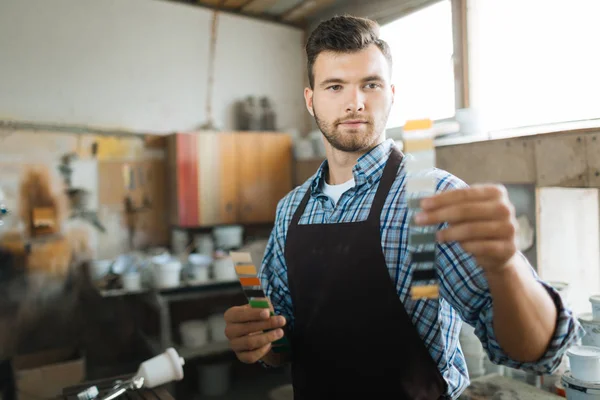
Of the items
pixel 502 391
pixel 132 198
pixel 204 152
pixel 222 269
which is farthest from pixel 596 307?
pixel 132 198

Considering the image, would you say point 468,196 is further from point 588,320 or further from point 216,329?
point 216,329

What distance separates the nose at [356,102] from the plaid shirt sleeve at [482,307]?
1.47 ft

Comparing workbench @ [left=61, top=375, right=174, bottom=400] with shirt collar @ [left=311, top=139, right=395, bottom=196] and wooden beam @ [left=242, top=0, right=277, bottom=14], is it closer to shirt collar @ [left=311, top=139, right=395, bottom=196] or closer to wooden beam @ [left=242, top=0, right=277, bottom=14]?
shirt collar @ [left=311, top=139, right=395, bottom=196]

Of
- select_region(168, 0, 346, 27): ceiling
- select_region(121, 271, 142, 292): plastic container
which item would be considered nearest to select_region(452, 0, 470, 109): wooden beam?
select_region(168, 0, 346, 27): ceiling

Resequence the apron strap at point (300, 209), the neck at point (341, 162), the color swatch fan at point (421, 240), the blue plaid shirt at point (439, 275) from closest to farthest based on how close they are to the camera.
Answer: the color swatch fan at point (421, 240)
the blue plaid shirt at point (439, 275)
the neck at point (341, 162)
the apron strap at point (300, 209)

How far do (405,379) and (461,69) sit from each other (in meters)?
2.35

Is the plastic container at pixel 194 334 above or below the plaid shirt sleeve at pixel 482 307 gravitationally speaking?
below

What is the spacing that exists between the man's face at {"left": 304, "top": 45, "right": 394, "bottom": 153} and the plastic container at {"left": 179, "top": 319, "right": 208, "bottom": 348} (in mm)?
2540

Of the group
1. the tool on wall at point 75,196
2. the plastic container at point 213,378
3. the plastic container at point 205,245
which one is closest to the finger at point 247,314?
the plastic container at point 213,378

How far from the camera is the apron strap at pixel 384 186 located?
49.1 inches

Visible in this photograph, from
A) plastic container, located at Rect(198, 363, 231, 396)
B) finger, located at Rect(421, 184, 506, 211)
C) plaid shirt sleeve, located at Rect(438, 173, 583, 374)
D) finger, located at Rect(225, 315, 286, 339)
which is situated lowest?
plastic container, located at Rect(198, 363, 231, 396)

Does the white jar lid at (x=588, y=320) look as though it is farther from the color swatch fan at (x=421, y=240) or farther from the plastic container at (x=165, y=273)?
the plastic container at (x=165, y=273)

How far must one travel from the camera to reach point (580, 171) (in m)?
1.98

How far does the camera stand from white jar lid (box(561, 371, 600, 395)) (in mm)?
1595
